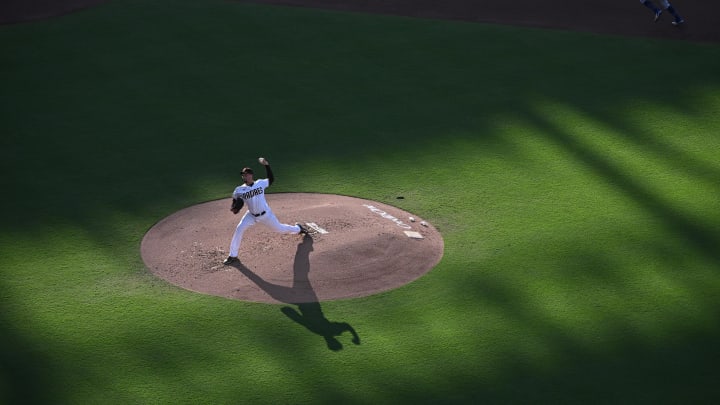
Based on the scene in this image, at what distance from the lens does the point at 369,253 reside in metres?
12.0

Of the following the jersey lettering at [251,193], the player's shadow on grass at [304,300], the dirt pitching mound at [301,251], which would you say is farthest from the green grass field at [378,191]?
the jersey lettering at [251,193]

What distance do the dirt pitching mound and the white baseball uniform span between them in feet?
1.16

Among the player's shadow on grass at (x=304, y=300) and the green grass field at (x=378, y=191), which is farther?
the player's shadow on grass at (x=304, y=300)

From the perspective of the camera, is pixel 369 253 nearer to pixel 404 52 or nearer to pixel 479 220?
pixel 479 220

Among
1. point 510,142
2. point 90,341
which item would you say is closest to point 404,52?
point 510,142

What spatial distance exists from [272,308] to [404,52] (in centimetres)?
1007

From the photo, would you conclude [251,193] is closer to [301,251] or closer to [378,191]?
[301,251]

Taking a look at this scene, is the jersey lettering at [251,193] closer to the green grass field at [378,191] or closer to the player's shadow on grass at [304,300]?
the player's shadow on grass at [304,300]

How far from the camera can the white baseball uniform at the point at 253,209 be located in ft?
38.1

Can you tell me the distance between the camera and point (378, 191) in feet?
46.0

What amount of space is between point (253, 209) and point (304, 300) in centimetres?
151

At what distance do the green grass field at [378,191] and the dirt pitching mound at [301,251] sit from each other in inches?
10.6

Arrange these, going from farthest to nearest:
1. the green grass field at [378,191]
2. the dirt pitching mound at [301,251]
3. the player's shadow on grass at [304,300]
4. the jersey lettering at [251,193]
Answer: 1. the jersey lettering at [251,193]
2. the dirt pitching mound at [301,251]
3. the player's shadow on grass at [304,300]
4. the green grass field at [378,191]

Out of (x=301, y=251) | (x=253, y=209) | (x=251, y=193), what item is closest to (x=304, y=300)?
(x=301, y=251)
